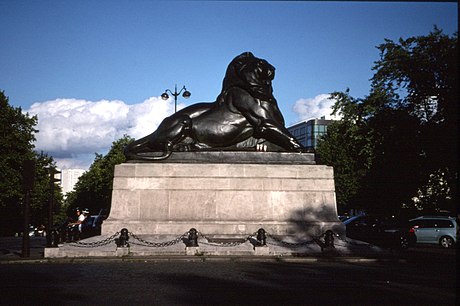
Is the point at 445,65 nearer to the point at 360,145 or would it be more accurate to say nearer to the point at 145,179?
the point at 360,145

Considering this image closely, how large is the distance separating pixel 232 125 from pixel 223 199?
2838 mm

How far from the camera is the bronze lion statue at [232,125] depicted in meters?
19.3

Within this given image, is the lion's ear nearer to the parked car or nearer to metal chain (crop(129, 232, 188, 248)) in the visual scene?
metal chain (crop(129, 232, 188, 248))

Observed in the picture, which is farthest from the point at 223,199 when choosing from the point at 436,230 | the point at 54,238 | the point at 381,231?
the point at 436,230

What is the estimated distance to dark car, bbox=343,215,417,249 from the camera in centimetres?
2545

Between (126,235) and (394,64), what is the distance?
70.9 ft

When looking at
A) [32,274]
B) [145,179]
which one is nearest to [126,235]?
[145,179]

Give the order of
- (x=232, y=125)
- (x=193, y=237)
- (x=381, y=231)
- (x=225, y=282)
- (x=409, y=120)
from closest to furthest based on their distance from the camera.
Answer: (x=225, y=282) → (x=193, y=237) → (x=232, y=125) → (x=381, y=231) → (x=409, y=120)

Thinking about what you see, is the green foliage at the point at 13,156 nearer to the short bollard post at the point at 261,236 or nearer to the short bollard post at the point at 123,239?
the short bollard post at the point at 123,239

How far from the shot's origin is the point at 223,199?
18.2m

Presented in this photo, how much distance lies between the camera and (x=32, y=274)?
12.2m

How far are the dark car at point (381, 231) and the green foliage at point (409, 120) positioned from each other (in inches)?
216

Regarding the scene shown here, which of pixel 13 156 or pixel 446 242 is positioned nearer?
pixel 446 242

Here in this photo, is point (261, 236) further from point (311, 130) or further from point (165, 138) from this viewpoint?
point (311, 130)
